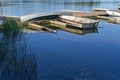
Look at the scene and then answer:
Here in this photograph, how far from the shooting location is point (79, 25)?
89.6ft

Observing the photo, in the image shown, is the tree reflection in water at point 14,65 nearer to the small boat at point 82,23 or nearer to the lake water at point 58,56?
the lake water at point 58,56

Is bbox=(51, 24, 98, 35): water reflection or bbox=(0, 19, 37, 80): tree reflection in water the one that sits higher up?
bbox=(0, 19, 37, 80): tree reflection in water

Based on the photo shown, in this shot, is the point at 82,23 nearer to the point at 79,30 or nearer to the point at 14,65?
the point at 79,30

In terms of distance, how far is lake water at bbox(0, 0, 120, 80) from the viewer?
32.7 feet

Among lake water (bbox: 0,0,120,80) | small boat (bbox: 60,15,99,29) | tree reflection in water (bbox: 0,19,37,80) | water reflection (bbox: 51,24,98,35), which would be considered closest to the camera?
→ tree reflection in water (bbox: 0,19,37,80)

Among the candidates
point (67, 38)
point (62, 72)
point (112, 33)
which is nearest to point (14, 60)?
point (62, 72)

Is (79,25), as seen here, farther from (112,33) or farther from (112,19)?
(112,19)

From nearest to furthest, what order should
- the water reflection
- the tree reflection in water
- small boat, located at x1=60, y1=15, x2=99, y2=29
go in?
the tree reflection in water
the water reflection
small boat, located at x1=60, y1=15, x2=99, y2=29

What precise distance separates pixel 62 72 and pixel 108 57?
4.20 m

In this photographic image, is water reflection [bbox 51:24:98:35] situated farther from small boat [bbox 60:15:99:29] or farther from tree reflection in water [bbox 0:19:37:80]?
tree reflection in water [bbox 0:19:37:80]

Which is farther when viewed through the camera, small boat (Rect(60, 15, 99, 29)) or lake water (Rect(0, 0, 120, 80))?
small boat (Rect(60, 15, 99, 29))

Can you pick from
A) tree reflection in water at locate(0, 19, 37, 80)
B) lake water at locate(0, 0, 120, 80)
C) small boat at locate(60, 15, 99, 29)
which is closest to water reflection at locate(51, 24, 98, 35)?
small boat at locate(60, 15, 99, 29)

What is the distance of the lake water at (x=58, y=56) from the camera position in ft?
32.7

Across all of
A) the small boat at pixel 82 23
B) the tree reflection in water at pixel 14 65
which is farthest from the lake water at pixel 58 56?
the small boat at pixel 82 23
